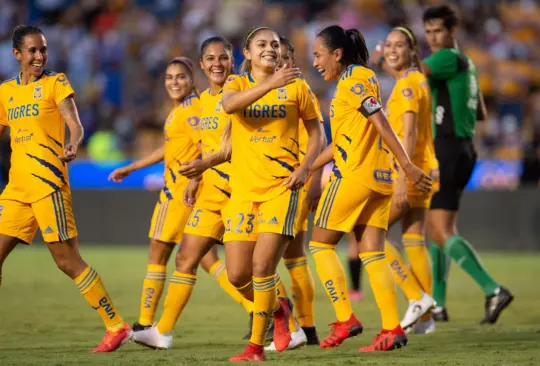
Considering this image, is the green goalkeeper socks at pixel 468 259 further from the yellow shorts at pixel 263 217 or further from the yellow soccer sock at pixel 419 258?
the yellow shorts at pixel 263 217

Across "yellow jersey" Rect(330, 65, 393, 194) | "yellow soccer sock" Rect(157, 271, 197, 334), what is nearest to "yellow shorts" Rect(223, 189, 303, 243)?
"yellow jersey" Rect(330, 65, 393, 194)

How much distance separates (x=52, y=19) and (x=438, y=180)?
14355mm

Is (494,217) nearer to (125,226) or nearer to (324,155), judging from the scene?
(125,226)

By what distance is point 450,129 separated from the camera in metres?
9.51

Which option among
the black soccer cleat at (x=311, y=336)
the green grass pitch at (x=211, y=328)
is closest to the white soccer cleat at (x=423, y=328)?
the green grass pitch at (x=211, y=328)

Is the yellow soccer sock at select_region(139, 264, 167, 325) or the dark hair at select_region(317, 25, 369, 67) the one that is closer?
the dark hair at select_region(317, 25, 369, 67)

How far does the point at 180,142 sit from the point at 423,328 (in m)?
2.54

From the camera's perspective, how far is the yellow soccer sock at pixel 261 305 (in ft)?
21.7

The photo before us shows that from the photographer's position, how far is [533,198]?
16.9 meters

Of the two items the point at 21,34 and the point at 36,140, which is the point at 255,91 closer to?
the point at 36,140

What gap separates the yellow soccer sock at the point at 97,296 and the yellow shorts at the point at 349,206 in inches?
62.7

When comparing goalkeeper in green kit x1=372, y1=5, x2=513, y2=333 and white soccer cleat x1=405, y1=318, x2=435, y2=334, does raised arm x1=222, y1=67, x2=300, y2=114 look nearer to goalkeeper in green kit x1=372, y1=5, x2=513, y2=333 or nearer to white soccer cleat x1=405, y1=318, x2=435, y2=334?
white soccer cleat x1=405, y1=318, x2=435, y2=334

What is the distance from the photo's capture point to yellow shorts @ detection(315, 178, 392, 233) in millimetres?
7152

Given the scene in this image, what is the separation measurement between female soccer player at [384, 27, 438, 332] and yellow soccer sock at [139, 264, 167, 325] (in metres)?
1.84
